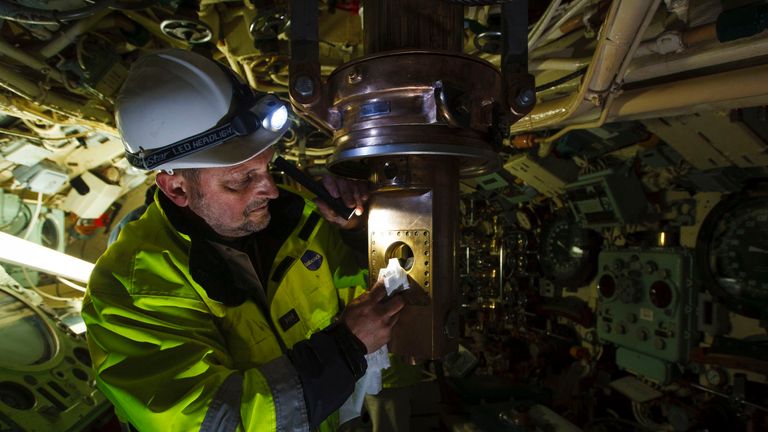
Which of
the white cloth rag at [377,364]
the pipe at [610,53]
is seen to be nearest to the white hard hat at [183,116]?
the white cloth rag at [377,364]

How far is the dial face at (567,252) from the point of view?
3.87m

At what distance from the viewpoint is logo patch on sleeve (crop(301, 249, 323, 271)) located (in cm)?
140

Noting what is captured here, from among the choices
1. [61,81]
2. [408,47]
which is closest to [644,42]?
[408,47]

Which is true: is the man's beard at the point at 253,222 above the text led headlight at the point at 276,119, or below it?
below

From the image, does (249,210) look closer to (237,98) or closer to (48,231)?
(237,98)

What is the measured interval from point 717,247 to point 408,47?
2.88 metres

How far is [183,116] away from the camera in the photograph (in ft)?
3.67

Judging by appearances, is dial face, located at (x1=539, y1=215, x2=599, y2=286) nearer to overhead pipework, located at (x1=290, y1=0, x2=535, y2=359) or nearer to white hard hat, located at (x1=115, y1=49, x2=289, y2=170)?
overhead pipework, located at (x1=290, y1=0, x2=535, y2=359)

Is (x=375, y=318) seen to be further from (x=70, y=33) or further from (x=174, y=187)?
(x=70, y=33)

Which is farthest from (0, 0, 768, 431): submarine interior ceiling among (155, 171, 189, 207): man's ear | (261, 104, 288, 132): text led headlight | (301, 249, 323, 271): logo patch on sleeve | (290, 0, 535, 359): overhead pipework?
(155, 171, 189, 207): man's ear

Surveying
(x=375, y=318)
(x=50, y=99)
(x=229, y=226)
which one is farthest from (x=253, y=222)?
(x=50, y=99)

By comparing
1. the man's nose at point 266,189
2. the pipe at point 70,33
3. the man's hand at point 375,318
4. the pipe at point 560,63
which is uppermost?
the pipe at point 70,33

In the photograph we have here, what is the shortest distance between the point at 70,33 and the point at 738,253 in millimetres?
3872

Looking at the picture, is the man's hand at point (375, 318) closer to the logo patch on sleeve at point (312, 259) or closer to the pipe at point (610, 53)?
the logo patch on sleeve at point (312, 259)
